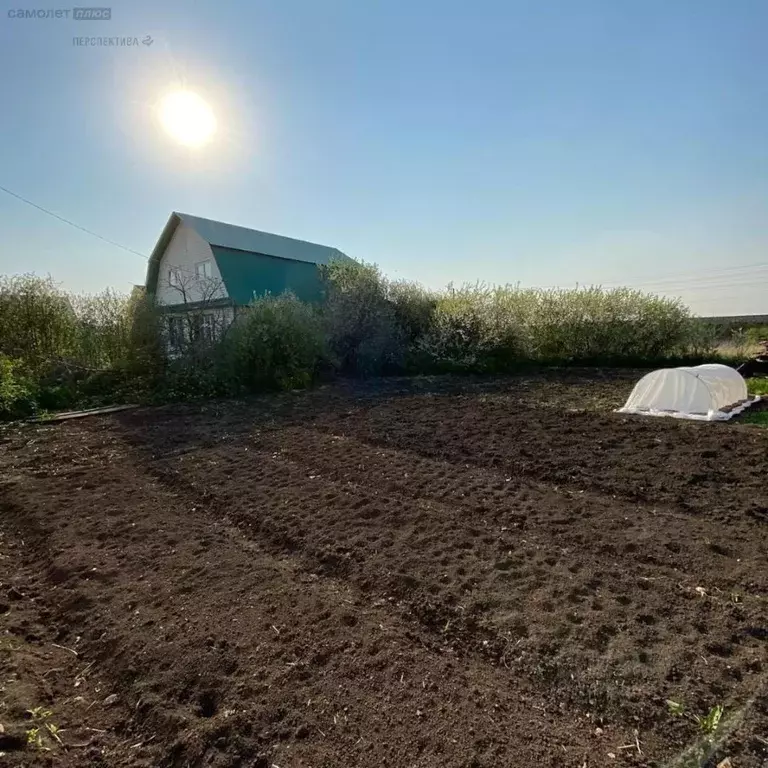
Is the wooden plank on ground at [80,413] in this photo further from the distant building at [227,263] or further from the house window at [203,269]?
the house window at [203,269]

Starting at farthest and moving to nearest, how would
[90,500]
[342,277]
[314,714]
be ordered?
1. [342,277]
2. [90,500]
3. [314,714]

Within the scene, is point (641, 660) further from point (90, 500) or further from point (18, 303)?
point (18, 303)

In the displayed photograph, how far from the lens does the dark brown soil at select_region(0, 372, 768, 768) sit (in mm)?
1563

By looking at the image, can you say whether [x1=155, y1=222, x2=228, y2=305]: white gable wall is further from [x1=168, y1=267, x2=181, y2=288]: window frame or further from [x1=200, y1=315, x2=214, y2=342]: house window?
[x1=200, y1=315, x2=214, y2=342]: house window

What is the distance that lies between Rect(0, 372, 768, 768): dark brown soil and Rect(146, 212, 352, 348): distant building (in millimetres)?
9407

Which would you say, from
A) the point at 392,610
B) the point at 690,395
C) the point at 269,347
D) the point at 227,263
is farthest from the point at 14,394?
the point at 690,395

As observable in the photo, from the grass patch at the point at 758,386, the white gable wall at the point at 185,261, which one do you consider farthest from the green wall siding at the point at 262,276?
the grass patch at the point at 758,386

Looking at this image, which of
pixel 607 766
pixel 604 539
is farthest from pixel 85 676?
pixel 604 539

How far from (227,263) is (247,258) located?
0.84 m

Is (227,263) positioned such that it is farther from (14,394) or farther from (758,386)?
(758,386)

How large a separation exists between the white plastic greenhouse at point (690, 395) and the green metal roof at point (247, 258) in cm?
1124

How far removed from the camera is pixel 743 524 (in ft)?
9.94

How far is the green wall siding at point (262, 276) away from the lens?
13.9m

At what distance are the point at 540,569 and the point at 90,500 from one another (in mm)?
3789
